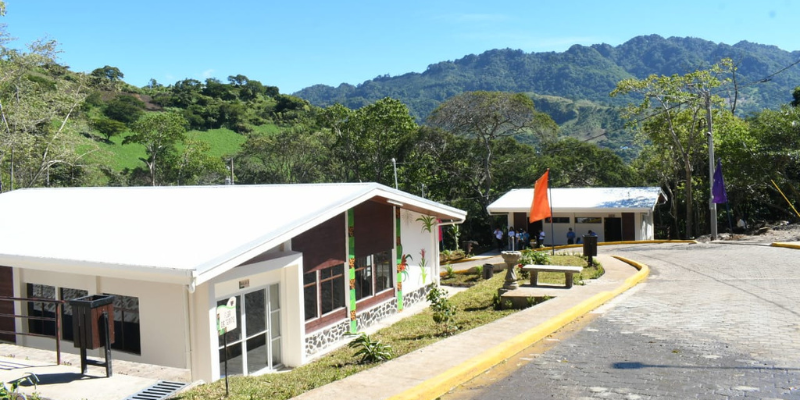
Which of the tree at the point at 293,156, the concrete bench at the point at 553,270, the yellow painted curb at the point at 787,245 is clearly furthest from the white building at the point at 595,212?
the tree at the point at 293,156

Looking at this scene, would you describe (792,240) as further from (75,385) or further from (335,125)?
(335,125)

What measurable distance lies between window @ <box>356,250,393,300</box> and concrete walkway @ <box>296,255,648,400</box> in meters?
4.50

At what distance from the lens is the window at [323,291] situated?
1296 cm

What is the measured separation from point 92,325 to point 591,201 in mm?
29749

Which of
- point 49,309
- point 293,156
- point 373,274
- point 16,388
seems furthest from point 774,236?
point 293,156

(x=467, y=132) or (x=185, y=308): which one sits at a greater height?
(x=467, y=132)

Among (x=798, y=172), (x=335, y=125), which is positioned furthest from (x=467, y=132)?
(x=798, y=172)

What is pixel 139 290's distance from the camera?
33.9ft

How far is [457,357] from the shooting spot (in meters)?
8.87

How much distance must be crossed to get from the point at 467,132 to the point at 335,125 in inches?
544

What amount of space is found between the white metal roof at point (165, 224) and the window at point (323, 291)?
5.41ft

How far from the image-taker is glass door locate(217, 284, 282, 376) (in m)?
10.9

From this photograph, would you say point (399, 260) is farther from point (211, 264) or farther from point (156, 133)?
point (156, 133)

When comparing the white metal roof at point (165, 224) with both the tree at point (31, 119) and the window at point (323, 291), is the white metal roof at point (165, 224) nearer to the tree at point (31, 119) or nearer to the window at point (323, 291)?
the window at point (323, 291)
